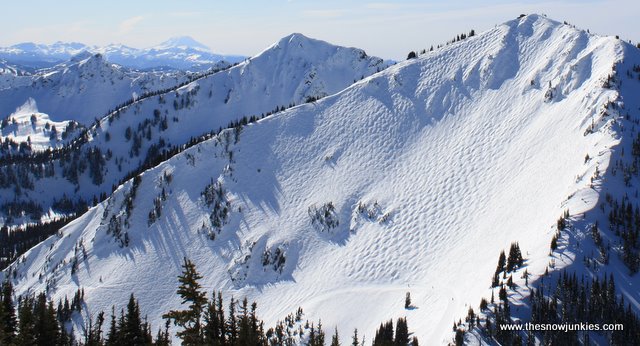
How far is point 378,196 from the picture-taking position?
481 feet

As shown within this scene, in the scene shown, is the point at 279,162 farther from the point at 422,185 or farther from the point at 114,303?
the point at 114,303

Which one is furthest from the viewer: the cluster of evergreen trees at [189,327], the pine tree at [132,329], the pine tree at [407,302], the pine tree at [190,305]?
the pine tree at [407,302]

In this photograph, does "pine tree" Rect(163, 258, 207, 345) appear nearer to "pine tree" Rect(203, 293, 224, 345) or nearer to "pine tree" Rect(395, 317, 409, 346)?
"pine tree" Rect(203, 293, 224, 345)

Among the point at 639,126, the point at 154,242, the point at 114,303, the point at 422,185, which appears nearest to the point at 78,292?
the point at 114,303

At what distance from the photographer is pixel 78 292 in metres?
145

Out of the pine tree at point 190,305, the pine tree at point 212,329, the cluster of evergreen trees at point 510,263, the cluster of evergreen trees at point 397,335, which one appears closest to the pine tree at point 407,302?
the cluster of evergreen trees at point 397,335

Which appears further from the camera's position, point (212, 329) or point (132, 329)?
point (132, 329)

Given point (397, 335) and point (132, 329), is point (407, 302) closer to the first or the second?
point (397, 335)

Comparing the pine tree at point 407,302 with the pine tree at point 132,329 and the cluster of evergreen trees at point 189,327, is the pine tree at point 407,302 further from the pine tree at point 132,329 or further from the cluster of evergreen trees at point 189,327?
the pine tree at point 132,329

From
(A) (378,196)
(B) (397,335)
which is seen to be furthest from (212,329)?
(A) (378,196)

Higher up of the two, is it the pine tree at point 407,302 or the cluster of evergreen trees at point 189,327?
the cluster of evergreen trees at point 189,327

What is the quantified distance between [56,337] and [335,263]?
77.6 meters

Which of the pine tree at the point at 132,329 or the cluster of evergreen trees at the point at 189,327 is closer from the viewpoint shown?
the cluster of evergreen trees at the point at 189,327

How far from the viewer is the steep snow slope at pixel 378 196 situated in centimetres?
11731
